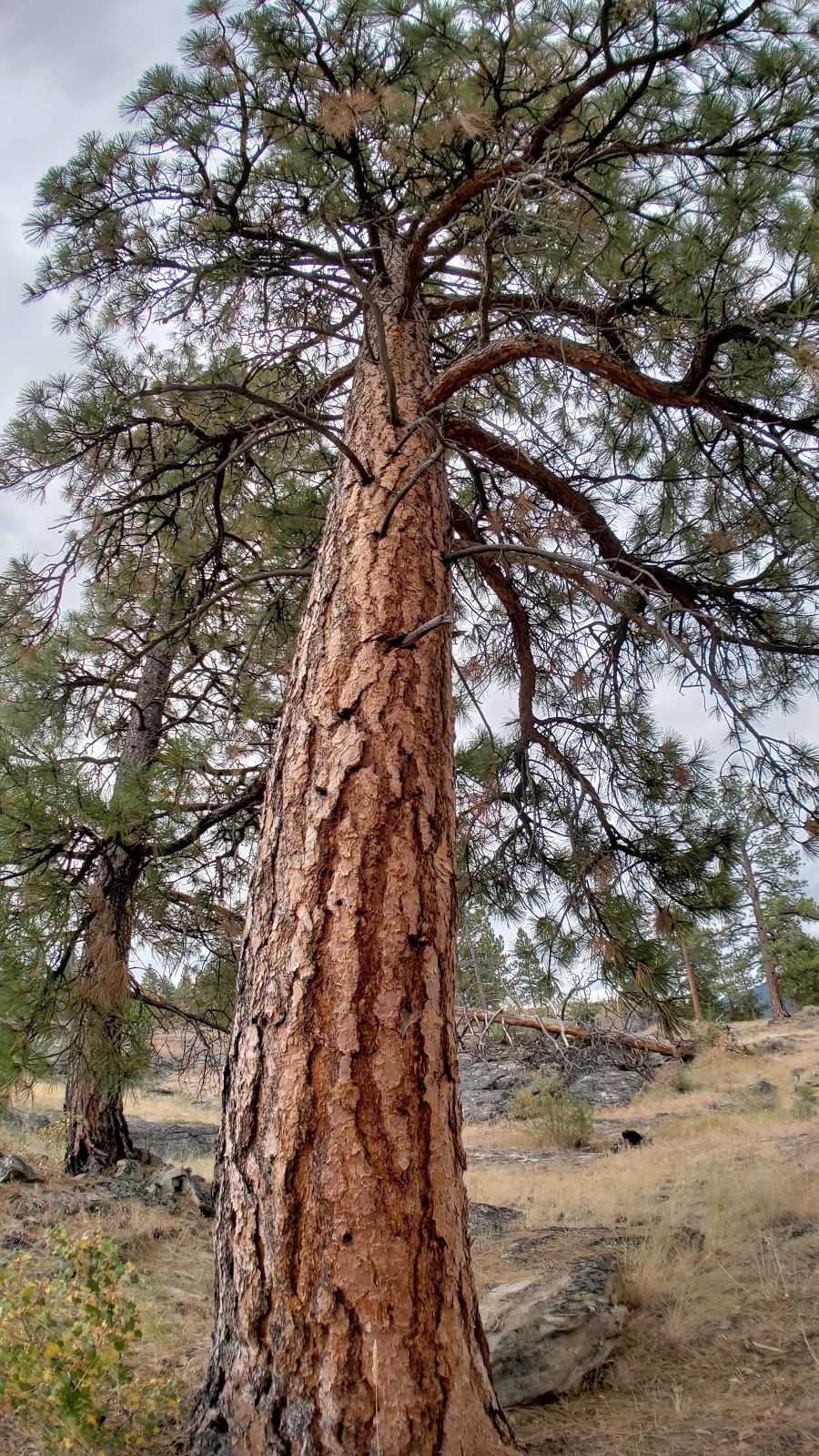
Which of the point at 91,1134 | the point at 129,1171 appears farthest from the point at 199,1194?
the point at 91,1134

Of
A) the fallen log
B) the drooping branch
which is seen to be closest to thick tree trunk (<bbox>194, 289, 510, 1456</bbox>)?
the drooping branch

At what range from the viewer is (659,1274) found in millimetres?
2957

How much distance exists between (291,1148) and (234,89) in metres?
3.87

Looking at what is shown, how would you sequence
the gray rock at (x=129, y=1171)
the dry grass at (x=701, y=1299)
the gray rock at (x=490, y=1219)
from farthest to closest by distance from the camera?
the gray rock at (x=490, y=1219), the gray rock at (x=129, y=1171), the dry grass at (x=701, y=1299)

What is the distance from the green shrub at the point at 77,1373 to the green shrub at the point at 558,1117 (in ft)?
27.8

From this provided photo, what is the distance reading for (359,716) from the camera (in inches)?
77.3

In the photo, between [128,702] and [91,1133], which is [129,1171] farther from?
[128,702]

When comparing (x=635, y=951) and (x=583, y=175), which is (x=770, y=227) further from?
(x=635, y=951)

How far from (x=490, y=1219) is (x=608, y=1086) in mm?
9458

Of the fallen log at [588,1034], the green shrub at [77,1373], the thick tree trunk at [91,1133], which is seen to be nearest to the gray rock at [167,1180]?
the thick tree trunk at [91,1133]

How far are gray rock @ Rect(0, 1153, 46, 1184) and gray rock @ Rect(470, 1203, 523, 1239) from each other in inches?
98.6

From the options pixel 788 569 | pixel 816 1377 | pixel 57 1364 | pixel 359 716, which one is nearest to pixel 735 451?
pixel 788 569

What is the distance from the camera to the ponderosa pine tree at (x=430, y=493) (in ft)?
4.65

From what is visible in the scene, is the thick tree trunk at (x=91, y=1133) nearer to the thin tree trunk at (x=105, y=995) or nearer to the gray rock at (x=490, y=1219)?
the thin tree trunk at (x=105, y=995)
